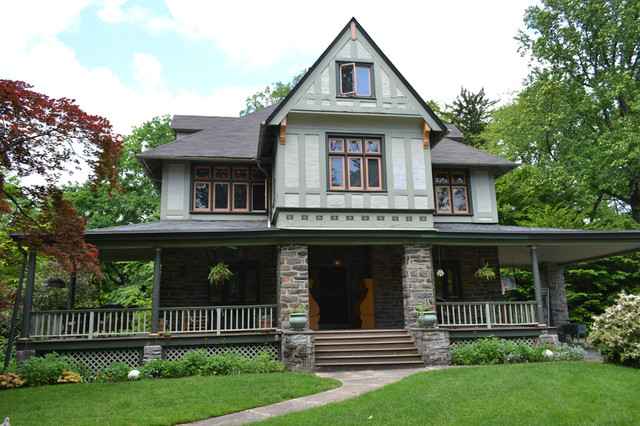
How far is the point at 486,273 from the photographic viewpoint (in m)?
14.7

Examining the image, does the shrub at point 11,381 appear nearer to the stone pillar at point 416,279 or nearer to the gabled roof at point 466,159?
the stone pillar at point 416,279

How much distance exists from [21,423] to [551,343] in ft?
39.4

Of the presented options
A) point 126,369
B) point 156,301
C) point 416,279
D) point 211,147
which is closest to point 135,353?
point 156,301

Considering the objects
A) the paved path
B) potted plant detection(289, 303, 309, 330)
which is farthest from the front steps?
potted plant detection(289, 303, 309, 330)

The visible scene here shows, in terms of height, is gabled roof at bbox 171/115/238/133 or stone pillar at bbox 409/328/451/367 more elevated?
gabled roof at bbox 171/115/238/133

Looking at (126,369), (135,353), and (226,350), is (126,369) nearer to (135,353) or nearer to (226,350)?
(135,353)

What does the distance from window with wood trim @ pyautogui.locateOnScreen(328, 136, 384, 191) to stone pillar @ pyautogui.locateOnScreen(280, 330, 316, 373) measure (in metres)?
4.06

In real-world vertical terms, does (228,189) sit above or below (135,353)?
above

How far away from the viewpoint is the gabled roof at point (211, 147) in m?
14.9

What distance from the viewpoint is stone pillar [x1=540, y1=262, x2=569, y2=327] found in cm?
1733

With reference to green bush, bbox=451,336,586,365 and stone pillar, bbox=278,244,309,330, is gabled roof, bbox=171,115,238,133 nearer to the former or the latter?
stone pillar, bbox=278,244,309,330

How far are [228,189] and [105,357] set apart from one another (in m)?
6.14

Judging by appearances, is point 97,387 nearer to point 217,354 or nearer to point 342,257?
point 217,354

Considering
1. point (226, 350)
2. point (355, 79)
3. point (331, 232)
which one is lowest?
point (226, 350)
